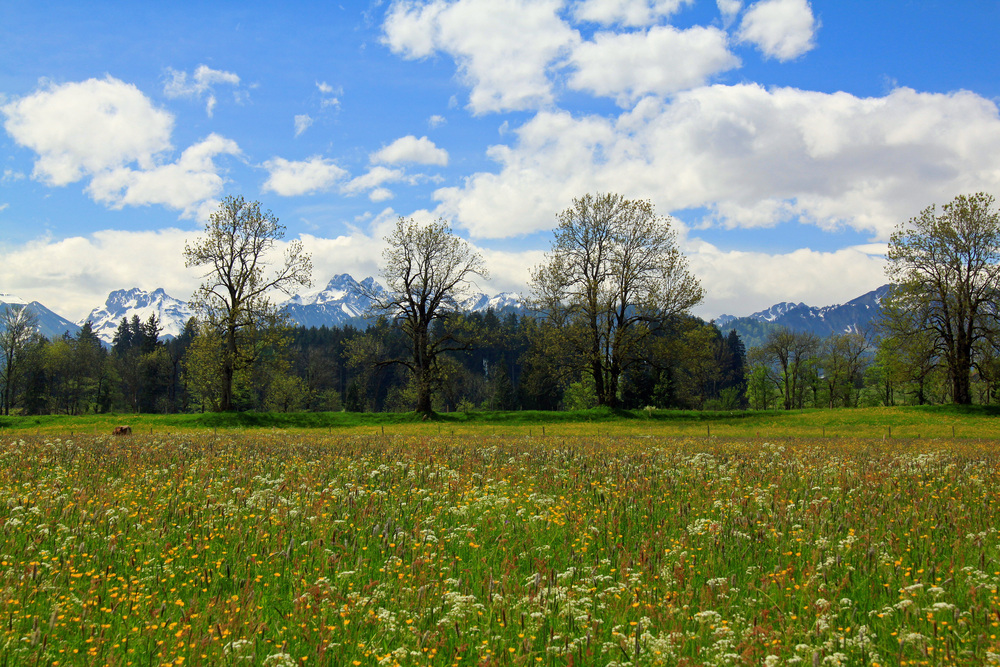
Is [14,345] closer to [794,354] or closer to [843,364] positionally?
[794,354]

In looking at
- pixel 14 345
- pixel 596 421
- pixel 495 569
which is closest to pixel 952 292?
pixel 596 421

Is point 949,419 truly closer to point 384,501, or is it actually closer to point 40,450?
point 384,501

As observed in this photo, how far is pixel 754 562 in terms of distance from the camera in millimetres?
5672

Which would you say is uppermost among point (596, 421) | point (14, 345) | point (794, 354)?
point (14, 345)

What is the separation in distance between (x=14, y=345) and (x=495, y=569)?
4047 inches

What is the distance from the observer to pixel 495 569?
5262 millimetres

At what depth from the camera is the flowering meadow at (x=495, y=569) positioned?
3.77 metres

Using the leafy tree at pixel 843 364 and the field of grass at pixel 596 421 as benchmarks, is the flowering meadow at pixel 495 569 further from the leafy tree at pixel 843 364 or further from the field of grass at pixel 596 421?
the leafy tree at pixel 843 364

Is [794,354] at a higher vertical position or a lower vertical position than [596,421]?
higher

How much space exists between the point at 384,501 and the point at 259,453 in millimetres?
6599

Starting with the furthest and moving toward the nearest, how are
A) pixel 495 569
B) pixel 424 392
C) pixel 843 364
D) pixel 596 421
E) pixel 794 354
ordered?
pixel 794 354, pixel 843 364, pixel 424 392, pixel 596 421, pixel 495 569

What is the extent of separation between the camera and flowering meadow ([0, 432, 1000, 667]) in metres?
3.77

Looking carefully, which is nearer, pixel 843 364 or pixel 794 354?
pixel 843 364

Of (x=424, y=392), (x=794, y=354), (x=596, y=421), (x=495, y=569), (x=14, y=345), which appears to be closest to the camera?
(x=495, y=569)
